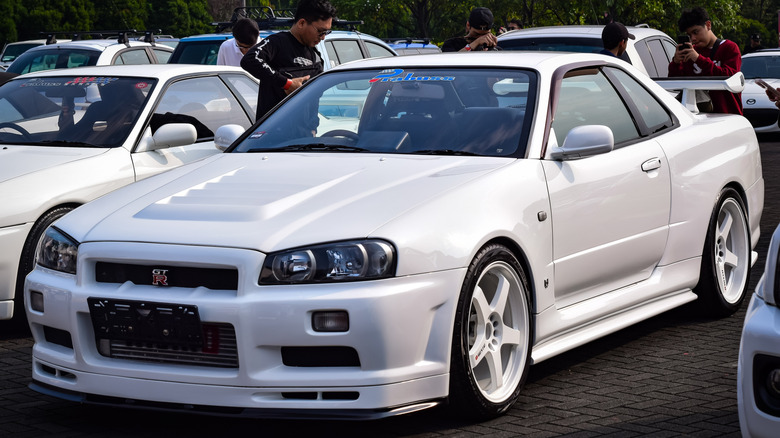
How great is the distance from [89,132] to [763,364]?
16.5 feet

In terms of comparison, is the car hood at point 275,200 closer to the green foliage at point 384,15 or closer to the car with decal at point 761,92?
the car with decal at point 761,92

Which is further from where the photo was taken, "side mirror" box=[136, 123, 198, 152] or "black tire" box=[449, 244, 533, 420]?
"side mirror" box=[136, 123, 198, 152]

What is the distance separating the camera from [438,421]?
483 cm

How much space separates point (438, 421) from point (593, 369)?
1171mm

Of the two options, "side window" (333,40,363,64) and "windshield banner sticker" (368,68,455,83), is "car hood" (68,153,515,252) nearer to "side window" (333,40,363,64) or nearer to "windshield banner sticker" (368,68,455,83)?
"windshield banner sticker" (368,68,455,83)

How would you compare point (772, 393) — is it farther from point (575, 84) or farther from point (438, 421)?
point (575, 84)

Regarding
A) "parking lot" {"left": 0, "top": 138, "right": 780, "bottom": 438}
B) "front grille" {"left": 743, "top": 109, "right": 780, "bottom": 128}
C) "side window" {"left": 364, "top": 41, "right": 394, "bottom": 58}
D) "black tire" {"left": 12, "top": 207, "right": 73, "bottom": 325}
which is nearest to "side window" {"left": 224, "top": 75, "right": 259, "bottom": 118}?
"black tire" {"left": 12, "top": 207, "right": 73, "bottom": 325}

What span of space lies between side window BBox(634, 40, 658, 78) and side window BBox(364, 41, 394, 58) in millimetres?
3496

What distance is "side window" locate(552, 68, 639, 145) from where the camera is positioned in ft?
18.9

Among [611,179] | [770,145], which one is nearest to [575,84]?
[611,179]

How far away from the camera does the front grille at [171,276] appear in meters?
4.42

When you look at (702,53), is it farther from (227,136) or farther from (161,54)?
(161,54)

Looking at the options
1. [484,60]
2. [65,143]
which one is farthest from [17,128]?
[484,60]

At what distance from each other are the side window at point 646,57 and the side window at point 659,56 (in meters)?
0.10
